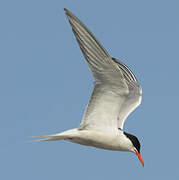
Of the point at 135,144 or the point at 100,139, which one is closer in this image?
the point at 100,139

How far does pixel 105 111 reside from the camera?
27.2 feet

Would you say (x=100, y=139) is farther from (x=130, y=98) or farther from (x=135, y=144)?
(x=130, y=98)

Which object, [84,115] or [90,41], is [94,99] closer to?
[84,115]

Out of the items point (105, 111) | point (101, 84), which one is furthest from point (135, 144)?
point (101, 84)

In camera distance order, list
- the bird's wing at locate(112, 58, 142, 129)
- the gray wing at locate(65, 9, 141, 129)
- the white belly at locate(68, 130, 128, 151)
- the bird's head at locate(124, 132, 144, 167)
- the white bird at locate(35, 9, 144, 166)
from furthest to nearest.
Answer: the bird's wing at locate(112, 58, 142, 129)
the bird's head at locate(124, 132, 144, 167)
the white belly at locate(68, 130, 128, 151)
the white bird at locate(35, 9, 144, 166)
the gray wing at locate(65, 9, 141, 129)

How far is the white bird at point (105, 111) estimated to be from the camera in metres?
7.40

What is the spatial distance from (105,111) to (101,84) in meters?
0.68

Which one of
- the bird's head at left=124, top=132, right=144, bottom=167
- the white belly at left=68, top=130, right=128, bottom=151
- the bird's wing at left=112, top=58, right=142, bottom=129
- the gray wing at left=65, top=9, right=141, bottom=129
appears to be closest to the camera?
the gray wing at left=65, top=9, right=141, bottom=129

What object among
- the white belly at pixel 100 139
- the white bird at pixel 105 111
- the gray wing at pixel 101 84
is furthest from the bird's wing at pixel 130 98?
the white belly at pixel 100 139

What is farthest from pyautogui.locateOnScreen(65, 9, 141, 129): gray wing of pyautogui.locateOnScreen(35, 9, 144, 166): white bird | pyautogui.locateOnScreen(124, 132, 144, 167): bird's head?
pyautogui.locateOnScreen(124, 132, 144, 167): bird's head

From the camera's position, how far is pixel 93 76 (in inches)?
301

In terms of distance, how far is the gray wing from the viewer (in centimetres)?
683

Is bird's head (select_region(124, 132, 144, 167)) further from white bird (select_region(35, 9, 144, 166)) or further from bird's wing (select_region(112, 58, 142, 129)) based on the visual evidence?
bird's wing (select_region(112, 58, 142, 129))

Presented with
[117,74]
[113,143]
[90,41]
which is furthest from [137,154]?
[90,41]
